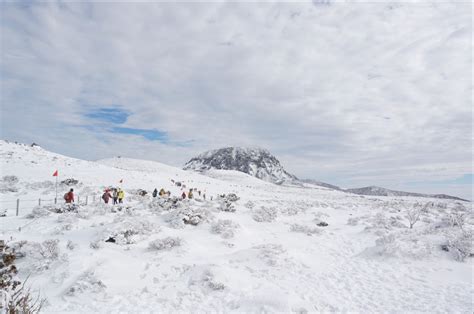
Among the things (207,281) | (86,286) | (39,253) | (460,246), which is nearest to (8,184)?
(39,253)

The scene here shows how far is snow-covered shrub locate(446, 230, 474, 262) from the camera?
13.0 metres

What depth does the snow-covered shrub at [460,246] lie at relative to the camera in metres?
13.0

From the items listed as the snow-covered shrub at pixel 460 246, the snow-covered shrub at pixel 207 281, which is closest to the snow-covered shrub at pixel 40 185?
the snow-covered shrub at pixel 207 281

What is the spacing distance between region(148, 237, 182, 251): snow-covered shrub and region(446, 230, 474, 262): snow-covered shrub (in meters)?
13.7

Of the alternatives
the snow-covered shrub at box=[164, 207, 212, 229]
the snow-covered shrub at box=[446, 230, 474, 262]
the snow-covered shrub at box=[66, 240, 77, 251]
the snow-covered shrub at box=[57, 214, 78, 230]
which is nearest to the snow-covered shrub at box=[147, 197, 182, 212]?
the snow-covered shrub at box=[164, 207, 212, 229]

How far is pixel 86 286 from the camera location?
30.6 ft

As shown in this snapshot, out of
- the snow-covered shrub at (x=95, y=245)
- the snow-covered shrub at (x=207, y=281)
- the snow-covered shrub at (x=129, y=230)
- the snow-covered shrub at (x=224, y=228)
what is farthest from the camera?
the snow-covered shrub at (x=224, y=228)

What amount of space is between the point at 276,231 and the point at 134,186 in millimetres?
25629

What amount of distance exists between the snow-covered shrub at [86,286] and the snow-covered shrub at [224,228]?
8.03 meters

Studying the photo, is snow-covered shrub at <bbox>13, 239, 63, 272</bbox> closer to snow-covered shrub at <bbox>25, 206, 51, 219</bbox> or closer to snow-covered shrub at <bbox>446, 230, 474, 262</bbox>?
snow-covered shrub at <bbox>25, 206, 51, 219</bbox>

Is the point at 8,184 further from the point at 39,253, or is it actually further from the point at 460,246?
the point at 460,246

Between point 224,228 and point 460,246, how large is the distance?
12.5m

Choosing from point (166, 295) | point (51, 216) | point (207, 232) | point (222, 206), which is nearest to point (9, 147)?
point (51, 216)

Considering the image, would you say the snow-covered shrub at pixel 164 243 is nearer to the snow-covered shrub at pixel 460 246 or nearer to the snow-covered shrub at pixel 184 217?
the snow-covered shrub at pixel 184 217
